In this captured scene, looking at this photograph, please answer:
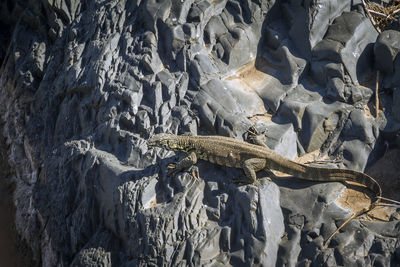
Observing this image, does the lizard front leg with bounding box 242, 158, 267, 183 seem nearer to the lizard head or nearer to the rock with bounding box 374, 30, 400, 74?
the lizard head

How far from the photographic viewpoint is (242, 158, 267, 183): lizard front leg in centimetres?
707

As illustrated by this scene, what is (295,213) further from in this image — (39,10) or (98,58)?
(39,10)

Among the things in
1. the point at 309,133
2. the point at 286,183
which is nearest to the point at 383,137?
the point at 309,133

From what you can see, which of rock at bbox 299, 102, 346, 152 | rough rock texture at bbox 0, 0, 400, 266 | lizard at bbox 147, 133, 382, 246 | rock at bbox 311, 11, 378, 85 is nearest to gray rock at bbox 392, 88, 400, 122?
rough rock texture at bbox 0, 0, 400, 266

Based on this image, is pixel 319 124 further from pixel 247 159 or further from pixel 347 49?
pixel 347 49

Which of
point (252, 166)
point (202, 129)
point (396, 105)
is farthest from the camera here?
point (202, 129)

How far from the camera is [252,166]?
7.14 meters

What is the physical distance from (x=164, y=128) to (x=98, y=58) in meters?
2.61

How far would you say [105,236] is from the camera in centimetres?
800

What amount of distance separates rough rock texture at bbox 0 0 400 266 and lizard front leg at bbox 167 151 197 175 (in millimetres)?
153

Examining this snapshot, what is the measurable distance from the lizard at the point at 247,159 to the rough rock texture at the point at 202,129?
0.18 m

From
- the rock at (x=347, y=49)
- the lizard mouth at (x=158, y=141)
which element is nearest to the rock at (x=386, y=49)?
the rock at (x=347, y=49)

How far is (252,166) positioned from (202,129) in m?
1.51

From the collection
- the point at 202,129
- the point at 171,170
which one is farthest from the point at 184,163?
the point at 202,129
